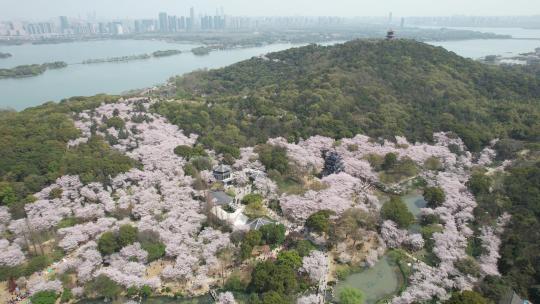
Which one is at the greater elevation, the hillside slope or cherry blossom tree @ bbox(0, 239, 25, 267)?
the hillside slope

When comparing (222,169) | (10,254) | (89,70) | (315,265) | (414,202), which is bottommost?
(414,202)

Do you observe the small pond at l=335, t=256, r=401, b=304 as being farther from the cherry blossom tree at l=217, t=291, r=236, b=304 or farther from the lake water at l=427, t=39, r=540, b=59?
the lake water at l=427, t=39, r=540, b=59

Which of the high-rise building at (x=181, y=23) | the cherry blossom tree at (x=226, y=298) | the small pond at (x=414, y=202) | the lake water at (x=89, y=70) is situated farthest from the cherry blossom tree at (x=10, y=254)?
the high-rise building at (x=181, y=23)

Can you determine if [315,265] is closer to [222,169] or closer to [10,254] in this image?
[222,169]

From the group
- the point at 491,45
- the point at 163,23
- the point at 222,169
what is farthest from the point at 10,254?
the point at 163,23

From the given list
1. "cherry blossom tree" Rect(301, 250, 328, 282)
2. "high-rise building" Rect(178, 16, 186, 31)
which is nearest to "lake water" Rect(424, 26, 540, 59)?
"cherry blossom tree" Rect(301, 250, 328, 282)
